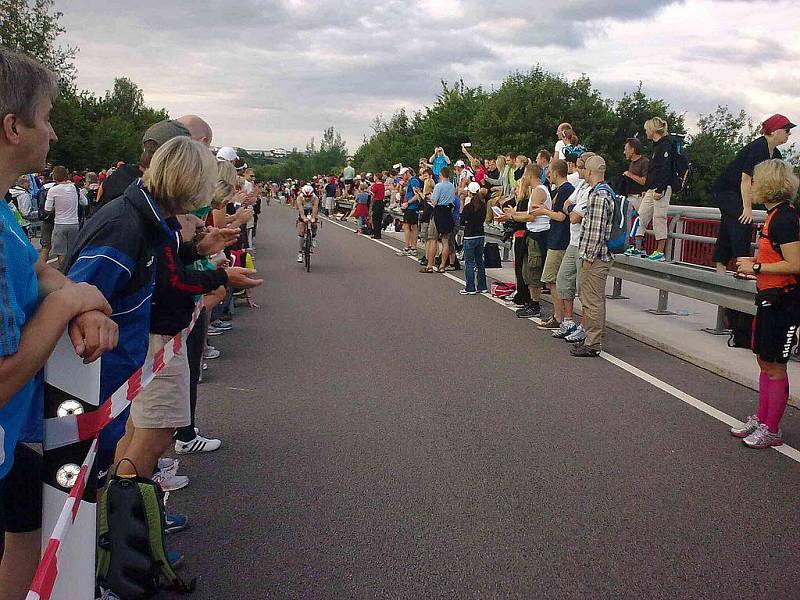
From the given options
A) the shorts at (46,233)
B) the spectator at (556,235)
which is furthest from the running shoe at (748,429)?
the shorts at (46,233)

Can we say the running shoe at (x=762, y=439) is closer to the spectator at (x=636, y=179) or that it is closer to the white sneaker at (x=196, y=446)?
the white sneaker at (x=196, y=446)

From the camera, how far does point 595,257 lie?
29.6 feet

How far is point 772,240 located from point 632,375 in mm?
2663

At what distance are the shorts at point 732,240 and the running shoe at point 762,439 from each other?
3.87 m

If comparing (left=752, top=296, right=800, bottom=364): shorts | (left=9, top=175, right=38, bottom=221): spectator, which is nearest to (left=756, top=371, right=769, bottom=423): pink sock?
(left=752, top=296, right=800, bottom=364): shorts

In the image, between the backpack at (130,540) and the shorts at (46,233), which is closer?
the backpack at (130,540)

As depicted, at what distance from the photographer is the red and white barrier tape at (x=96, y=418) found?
232 cm

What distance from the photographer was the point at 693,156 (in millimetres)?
60562

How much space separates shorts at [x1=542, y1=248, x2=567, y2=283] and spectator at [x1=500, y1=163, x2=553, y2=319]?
1.97ft

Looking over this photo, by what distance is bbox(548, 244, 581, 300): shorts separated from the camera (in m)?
9.89

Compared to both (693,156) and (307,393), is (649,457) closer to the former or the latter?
(307,393)

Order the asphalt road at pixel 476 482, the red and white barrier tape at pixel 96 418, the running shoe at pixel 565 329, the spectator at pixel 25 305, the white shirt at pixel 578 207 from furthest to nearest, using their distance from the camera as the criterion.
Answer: the running shoe at pixel 565 329, the white shirt at pixel 578 207, the asphalt road at pixel 476 482, the red and white barrier tape at pixel 96 418, the spectator at pixel 25 305

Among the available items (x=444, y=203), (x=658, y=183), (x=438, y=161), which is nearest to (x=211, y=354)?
(x=658, y=183)

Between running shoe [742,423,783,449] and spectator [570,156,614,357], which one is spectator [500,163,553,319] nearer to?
spectator [570,156,614,357]
